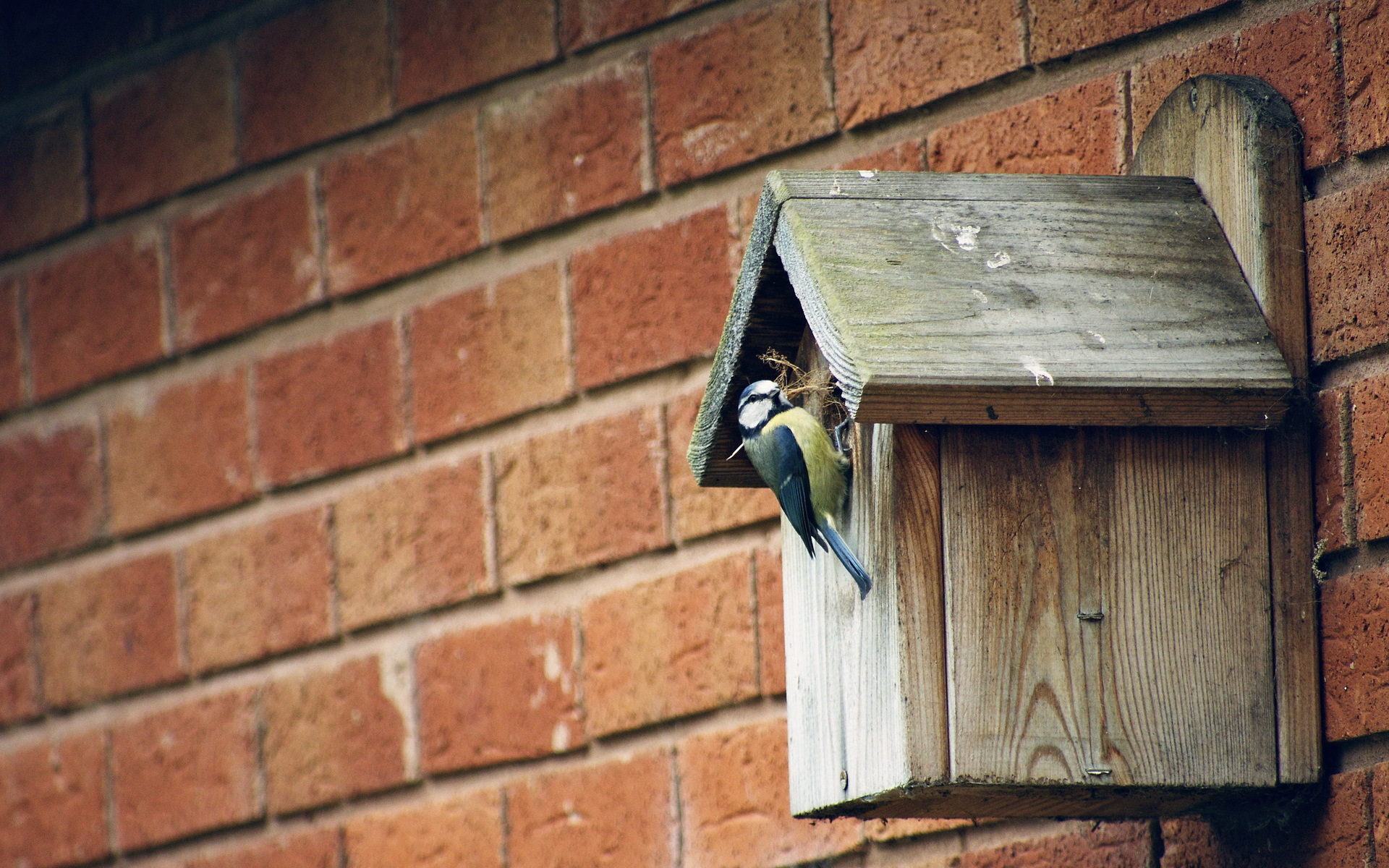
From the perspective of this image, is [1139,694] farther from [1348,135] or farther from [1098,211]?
[1348,135]

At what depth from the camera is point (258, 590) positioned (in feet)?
11.6

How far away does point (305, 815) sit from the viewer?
3.44 m

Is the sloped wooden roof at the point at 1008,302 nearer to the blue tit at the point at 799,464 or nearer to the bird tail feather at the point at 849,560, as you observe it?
the blue tit at the point at 799,464

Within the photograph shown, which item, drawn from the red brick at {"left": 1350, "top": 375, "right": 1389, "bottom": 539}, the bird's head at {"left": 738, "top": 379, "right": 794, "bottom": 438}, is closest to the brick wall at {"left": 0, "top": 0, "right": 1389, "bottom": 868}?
the red brick at {"left": 1350, "top": 375, "right": 1389, "bottom": 539}

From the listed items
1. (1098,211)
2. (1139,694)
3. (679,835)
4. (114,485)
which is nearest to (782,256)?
(1098,211)

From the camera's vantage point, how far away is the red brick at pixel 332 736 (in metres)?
3.33

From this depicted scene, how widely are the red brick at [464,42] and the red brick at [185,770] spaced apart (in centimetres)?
122

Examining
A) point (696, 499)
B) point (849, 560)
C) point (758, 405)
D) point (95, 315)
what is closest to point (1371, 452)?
point (849, 560)

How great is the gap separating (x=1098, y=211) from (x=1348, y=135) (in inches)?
12.8

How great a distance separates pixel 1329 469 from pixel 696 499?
1067 millimetres

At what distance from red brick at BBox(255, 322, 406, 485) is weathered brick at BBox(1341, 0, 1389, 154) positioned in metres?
1.79

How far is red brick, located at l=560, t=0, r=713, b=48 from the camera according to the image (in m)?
3.16

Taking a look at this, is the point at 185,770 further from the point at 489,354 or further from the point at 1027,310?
the point at 1027,310

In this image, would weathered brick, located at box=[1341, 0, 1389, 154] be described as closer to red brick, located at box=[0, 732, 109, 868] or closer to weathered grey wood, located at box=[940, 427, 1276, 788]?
weathered grey wood, located at box=[940, 427, 1276, 788]
